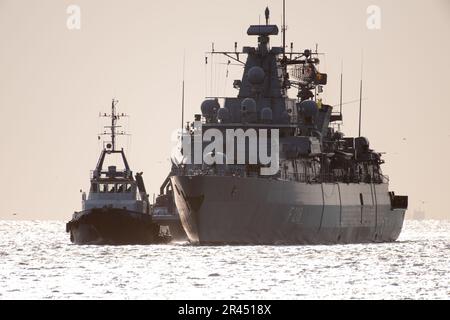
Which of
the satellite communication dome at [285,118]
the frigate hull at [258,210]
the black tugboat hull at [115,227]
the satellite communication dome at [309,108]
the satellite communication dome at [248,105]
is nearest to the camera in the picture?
the frigate hull at [258,210]

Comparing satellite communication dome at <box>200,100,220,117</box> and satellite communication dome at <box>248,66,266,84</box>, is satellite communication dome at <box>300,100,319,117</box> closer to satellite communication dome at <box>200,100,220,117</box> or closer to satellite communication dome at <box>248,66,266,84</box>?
satellite communication dome at <box>248,66,266,84</box>

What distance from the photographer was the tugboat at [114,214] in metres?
87.7

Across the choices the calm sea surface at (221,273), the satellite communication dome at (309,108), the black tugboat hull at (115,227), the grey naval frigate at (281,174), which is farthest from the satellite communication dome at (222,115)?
the calm sea surface at (221,273)

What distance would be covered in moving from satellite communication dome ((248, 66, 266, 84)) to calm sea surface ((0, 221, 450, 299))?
1245cm

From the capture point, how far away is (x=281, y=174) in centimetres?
8938

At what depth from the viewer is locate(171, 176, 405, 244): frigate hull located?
83.2 m

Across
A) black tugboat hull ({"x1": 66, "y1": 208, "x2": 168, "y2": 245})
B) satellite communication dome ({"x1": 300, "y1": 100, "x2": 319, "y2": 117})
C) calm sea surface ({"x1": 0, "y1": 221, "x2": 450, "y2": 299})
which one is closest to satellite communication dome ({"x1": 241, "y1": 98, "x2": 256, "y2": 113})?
satellite communication dome ({"x1": 300, "y1": 100, "x2": 319, "y2": 117})

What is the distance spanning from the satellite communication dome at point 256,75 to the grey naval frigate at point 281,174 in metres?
0.04

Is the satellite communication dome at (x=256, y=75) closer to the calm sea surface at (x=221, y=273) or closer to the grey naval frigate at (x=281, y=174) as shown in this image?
the grey naval frigate at (x=281, y=174)

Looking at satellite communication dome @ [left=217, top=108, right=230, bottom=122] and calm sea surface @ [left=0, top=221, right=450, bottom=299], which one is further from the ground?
satellite communication dome @ [left=217, top=108, right=230, bottom=122]

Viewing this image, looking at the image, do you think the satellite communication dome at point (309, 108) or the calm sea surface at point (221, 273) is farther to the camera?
the satellite communication dome at point (309, 108)

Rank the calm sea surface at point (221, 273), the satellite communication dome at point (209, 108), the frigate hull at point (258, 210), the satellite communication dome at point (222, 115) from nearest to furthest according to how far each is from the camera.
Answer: the calm sea surface at point (221, 273), the frigate hull at point (258, 210), the satellite communication dome at point (222, 115), the satellite communication dome at point (209, 108)

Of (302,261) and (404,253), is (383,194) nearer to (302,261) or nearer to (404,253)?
(404,253)

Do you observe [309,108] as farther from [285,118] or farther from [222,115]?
[222,115]
